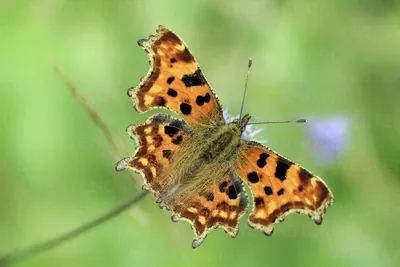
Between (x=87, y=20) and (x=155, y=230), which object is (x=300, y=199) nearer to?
(x=155, y=230)

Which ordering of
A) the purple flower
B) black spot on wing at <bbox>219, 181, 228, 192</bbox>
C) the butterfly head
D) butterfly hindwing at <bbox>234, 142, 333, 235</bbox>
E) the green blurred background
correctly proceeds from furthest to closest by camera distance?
the purple flower → the green blurred background → the butterfly head → black spot on wing at <bbox>219, 181, 228, 192</bbox> → butterfly hindwing at <bbox>234, 142, 333, 235</bbox>

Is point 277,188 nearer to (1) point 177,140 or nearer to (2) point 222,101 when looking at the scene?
(1) point 177,140

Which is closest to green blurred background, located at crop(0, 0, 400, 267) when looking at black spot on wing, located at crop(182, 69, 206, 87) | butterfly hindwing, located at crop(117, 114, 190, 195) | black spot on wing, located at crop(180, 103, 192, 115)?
butterfly hindwing, located at crop(117, 114, 190, 195)

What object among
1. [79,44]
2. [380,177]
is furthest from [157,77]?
[380,177]

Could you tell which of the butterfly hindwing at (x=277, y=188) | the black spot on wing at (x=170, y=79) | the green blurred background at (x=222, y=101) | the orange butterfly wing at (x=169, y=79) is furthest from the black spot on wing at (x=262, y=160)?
the green blurred background at (x=222, y=101)

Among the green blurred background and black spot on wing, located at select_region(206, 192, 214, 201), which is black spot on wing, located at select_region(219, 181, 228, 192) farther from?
the green blurred background

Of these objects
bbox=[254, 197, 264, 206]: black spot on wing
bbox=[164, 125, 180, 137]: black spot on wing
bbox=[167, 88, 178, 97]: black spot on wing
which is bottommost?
bbox=[254, 197, 264, 206]: black spot on wing
